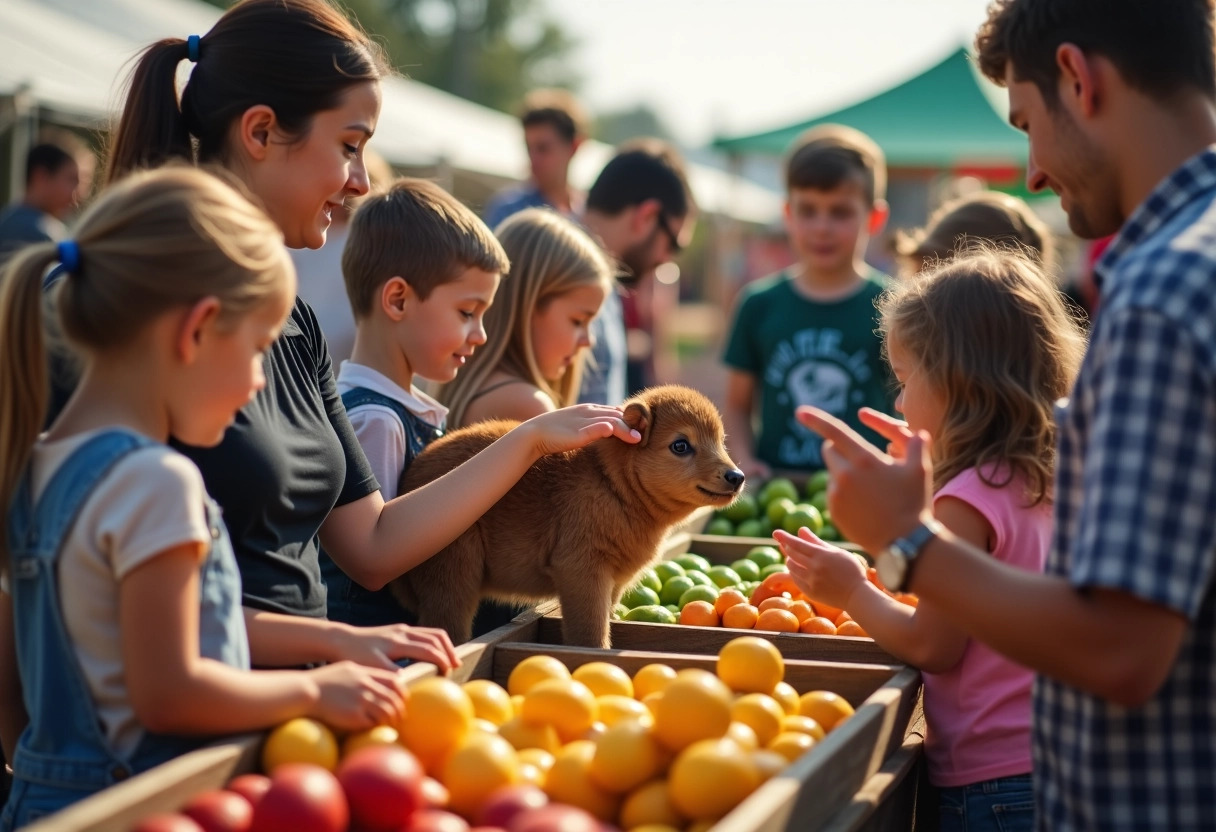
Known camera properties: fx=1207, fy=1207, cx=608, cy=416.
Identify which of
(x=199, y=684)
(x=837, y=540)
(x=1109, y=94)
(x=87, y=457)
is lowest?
(x=837, y=540)

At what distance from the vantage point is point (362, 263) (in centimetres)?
388

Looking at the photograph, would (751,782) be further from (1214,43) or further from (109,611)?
(1214,43)

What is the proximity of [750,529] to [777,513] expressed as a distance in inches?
6.4

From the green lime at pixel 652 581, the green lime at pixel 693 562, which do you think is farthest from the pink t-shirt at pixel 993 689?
the green lime at pixel 693 562

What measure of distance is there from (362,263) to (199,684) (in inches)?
80.6

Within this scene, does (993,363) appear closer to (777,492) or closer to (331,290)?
(777,492)

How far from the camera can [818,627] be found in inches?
136

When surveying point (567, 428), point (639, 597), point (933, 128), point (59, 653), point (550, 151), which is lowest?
point (639, 597)

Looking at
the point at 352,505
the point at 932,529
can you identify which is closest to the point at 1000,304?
the point at 932,529

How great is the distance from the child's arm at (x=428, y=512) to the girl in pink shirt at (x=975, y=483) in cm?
72

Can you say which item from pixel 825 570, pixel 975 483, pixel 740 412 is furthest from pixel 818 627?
pixel 740 412

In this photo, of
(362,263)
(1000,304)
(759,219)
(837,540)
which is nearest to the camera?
(1000,304)

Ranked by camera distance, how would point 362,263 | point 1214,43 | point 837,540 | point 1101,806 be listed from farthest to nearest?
point 837,540 < point 362,263 < point 1214,43 < point 1101,806

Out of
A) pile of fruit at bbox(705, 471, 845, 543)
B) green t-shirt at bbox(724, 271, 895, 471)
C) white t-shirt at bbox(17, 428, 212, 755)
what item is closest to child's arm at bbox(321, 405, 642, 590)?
white t-shirt at bbox(17, 428, 212, 755)
